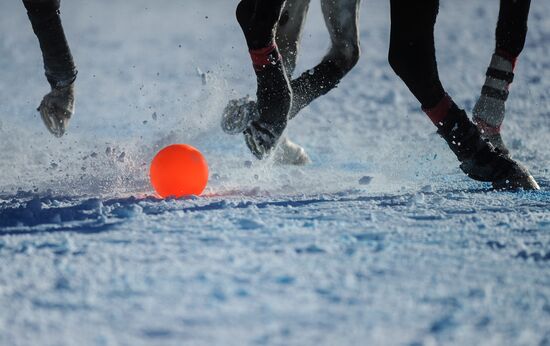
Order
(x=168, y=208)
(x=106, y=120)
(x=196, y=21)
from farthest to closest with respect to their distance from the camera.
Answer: (x=196, y=21), (x=106, y=120), (x=168, y=208)

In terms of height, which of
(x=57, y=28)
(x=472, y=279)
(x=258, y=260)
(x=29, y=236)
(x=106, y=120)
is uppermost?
(x=57, y=28)

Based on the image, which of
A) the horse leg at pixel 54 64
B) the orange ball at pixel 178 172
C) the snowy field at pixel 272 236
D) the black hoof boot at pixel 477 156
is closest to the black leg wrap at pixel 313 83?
the snowy field at pixel 272 236

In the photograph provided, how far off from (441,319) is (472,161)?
2107 mm

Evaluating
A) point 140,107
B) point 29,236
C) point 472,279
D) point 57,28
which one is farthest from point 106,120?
point 472,279

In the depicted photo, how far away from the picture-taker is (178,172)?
3.87 meters

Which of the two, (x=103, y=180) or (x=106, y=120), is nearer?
(x=103, y=180)

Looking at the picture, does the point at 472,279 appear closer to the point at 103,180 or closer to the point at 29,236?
the point at 29,236

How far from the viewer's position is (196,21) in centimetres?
1208

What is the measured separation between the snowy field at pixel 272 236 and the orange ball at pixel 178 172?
138 millimetres

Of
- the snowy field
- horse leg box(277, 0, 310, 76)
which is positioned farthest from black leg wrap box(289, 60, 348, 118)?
the snowy field

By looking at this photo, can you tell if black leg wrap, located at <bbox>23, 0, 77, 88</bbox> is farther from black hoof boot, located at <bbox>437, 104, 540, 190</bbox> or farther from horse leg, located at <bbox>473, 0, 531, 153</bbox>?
horse leg, located at <bbox>473, 0, 531, 153</bbox>

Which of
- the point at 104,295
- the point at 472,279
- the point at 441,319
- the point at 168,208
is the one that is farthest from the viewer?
the point at 168,208

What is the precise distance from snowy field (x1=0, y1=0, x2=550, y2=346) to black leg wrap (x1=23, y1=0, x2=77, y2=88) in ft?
1.71

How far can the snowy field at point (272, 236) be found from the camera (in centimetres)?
196
